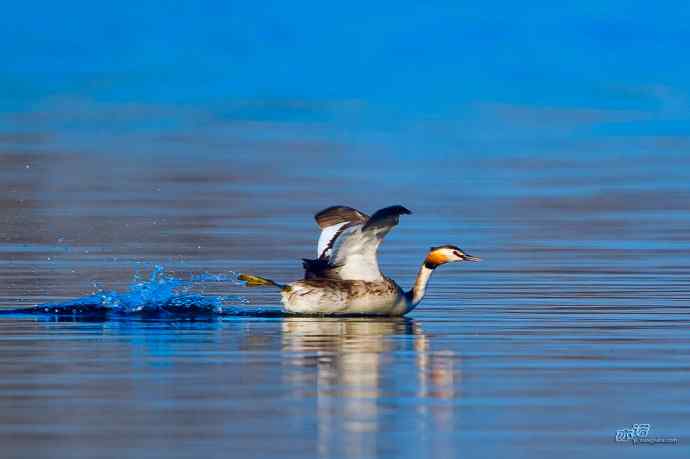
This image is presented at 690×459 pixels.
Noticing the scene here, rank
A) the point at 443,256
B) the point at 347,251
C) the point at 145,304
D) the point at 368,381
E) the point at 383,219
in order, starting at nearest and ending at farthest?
the point at 368,381
the point at 383,219
the point at 145,304
the point at 347,251
the point at 443,256

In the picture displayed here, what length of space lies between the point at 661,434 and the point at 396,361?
4125mm

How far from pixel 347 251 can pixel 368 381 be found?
6.07 m

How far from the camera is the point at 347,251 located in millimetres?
21938

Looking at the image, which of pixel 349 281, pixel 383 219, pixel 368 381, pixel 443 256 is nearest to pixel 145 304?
pixel 349 281

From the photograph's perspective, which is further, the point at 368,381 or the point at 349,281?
the point at 349,281

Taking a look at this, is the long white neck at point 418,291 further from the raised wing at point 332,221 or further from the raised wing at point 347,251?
the raised wing at point 332,221

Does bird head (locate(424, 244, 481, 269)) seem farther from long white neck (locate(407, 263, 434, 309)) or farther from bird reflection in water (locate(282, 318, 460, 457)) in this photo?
bird reflection in water (locate(282, 318, 460, 457))

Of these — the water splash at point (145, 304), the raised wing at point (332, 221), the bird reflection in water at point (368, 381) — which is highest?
the raised wing at point (332, 221)

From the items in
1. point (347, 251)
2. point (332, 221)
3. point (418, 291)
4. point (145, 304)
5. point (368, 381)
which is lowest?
point (368, 381)

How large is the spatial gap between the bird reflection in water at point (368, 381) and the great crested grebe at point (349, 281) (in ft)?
1.46

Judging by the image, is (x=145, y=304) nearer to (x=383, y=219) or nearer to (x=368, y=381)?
(x=383, y=219)

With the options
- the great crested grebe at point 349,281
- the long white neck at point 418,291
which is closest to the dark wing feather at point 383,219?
the great crested grebe at point 349,281

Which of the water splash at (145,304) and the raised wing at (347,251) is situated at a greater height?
the raised wing at (347,251)

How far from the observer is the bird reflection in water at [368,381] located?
13656 millimetres
